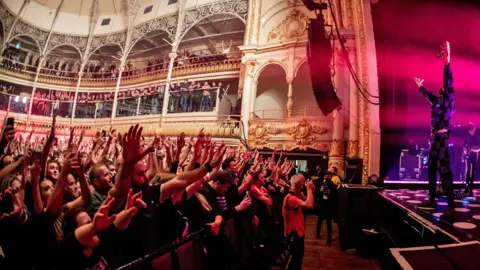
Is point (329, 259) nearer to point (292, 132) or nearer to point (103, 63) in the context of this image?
point (292, 132)

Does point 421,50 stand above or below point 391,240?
above

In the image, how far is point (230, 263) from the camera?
2.28 metres

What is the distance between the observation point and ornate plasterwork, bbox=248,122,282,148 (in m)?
11.4

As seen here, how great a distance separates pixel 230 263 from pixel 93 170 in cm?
120

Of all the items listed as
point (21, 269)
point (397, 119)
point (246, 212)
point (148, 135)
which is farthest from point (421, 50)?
point (148, 135)

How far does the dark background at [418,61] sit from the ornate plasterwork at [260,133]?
4.56m

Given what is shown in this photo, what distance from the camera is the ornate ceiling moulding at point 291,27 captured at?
11.8 meters

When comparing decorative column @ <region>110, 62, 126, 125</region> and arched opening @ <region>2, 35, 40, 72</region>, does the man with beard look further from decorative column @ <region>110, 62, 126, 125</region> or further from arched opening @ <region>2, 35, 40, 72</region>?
arched opening @ <region>2, 35, 40, 72</region>

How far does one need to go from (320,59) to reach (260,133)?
5578mm

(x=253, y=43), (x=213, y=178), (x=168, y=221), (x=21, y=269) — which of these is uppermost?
(x=253, y=43)

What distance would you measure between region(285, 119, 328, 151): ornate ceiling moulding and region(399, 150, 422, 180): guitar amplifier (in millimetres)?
2535

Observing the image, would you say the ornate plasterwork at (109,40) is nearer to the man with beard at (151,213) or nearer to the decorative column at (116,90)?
the decorative column at (116,90)

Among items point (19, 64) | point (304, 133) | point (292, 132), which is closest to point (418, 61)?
point (304, 133)

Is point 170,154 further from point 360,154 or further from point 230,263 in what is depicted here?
point 360,154
